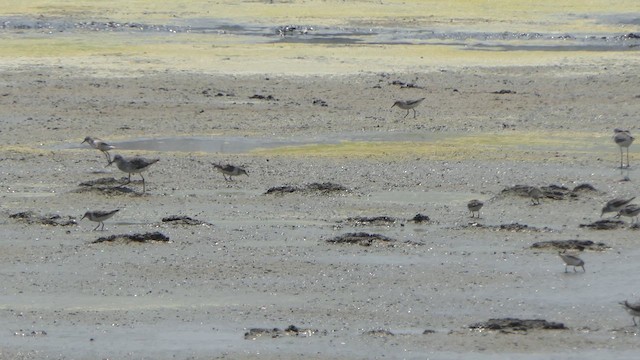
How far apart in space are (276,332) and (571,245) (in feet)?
14.3

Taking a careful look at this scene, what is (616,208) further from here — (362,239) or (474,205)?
(362,239)

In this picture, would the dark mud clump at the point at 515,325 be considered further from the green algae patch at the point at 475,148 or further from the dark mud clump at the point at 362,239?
the green algae patch at the point at 475,148

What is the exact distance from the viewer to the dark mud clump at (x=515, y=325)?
12.1m

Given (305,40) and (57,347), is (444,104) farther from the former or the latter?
(57,347)

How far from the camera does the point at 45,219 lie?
53.7ft

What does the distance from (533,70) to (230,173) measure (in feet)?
47.2

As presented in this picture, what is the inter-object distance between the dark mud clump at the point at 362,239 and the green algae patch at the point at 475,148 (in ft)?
18.4

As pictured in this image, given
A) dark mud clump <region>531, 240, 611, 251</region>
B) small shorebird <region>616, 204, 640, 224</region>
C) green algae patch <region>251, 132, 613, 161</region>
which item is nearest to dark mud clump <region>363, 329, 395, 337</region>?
dark mud clump <region>531, 240, 611, 251</region>

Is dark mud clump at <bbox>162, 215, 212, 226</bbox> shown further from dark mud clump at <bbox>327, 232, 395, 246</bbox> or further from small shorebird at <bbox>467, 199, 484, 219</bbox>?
small shorebird at <bbox>467, 199, 484, 219</bbox>

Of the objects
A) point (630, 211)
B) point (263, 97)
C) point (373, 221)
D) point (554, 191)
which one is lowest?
point (263, 97)

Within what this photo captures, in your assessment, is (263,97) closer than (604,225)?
No

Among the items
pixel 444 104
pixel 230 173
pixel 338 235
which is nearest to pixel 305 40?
pixel 444 104

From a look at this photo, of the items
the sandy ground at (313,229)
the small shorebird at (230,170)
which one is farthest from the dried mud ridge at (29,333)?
the small shorebird at (230,170)

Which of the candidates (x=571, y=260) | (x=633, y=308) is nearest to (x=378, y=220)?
(x=571, y=260)
